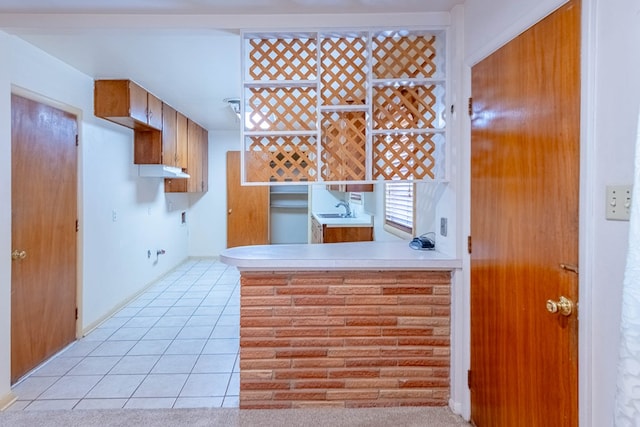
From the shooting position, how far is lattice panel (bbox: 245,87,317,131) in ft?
7.36

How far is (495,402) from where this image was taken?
183 cm

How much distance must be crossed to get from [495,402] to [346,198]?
4751 mm

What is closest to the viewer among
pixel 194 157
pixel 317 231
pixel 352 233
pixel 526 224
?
pixel 526 224

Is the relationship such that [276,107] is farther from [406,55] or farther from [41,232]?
[41,232]

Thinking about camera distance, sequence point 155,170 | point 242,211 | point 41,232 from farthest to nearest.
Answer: point 242,211 < point 155,170 < point 41,232

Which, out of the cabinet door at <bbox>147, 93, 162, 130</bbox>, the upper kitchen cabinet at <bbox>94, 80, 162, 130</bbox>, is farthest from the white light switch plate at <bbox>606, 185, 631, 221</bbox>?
the cabinet door at <bbox>147, 93, 162, 130</bbox>

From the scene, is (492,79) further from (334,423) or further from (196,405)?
(196,405)

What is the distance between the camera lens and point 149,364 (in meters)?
2.85

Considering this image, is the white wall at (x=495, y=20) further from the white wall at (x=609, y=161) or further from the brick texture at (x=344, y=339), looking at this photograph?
the brick texture at (x=344, y=339)

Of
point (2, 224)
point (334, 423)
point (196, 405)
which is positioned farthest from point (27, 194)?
point (334, 423)

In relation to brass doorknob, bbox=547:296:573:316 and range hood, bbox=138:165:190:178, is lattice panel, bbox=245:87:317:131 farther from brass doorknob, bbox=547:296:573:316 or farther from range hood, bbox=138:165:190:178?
range hood, bbox=138:165:190:178

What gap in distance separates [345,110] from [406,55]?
1.58 feet

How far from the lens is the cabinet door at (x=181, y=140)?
16.5 feet

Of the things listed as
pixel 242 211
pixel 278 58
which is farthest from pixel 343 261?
pixel 242 211
